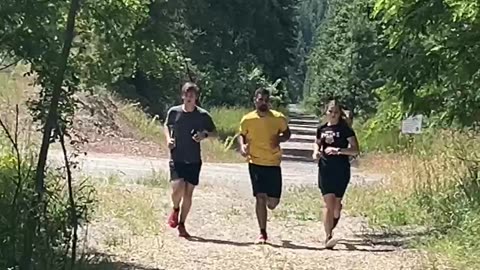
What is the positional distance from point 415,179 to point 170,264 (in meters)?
7.40

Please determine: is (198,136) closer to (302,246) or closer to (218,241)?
(218,241)

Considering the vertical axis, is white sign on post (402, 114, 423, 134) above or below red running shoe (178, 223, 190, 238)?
above

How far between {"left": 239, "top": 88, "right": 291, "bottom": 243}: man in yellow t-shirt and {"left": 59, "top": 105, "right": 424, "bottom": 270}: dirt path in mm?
570

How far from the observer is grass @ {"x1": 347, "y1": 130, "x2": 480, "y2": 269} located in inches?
429

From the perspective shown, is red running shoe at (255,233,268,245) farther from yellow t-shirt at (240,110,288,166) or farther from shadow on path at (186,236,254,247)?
yellow t-shirt at (240,110,288,166)

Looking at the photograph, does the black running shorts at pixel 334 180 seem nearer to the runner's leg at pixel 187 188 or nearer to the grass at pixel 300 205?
the runner's leg at pixel 187 188

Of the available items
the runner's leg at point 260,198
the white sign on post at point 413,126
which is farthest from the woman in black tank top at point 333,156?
the white sign on post at point 413,126

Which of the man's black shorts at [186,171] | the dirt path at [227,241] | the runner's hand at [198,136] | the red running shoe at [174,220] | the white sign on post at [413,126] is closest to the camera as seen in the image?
the dirt path at [227,241]

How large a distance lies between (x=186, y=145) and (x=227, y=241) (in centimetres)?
120

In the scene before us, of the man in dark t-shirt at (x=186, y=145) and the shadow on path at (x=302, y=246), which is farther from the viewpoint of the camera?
the man in dark t-shirt at (x=186, y=145)

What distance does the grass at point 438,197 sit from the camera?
10.9 m

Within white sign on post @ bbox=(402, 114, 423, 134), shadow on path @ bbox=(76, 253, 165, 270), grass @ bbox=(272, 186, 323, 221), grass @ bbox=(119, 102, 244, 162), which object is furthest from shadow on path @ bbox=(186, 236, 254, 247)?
grass @ bbox=(119, 102, 244, 162)

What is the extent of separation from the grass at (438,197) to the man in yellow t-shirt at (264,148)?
5.83 ft

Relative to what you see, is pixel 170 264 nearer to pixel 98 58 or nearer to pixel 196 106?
pixel 98 58
